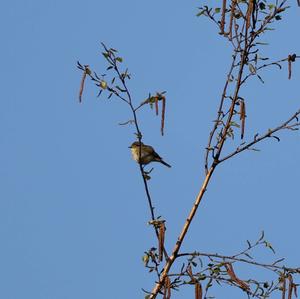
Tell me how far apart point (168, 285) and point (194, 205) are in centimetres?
60

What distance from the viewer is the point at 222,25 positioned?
18.7 feet

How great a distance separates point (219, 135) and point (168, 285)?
3.81 ft

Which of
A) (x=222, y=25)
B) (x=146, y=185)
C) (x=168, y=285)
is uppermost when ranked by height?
(x=222, y=25)

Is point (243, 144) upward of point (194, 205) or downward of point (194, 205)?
upward

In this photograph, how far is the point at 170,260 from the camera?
4.93 metres

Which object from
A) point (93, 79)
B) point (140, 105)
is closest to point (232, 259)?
→ point (140, 105)

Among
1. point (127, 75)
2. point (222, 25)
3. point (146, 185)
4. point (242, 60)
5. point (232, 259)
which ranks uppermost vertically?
point (222, 25)

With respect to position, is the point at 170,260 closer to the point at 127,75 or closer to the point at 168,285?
the point at 168,285

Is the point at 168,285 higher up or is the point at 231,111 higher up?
the point at 231,111

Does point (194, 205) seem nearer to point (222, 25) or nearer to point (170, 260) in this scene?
point (170, 260)

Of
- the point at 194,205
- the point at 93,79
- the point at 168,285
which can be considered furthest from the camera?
the point at 93,79

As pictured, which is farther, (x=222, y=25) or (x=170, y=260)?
(x=222, y=25)

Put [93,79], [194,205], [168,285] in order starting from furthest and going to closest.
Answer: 1. [93,79]
2. [194,205]
3. [168,285]

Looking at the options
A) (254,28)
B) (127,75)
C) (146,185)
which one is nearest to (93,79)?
(127,75)
